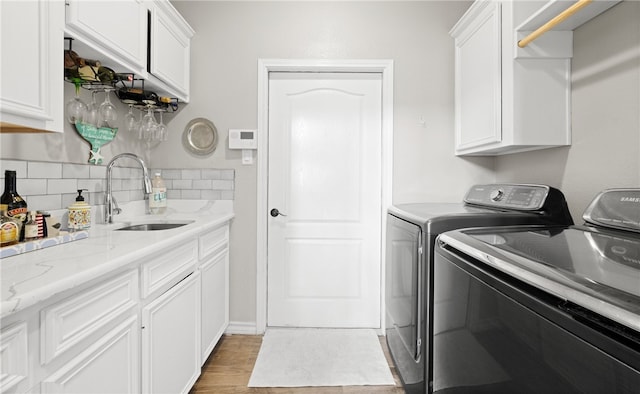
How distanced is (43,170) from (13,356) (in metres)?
1.13

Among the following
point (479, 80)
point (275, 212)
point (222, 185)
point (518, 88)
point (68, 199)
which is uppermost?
point (479, 80)

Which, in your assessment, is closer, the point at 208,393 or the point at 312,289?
the point at 208,393

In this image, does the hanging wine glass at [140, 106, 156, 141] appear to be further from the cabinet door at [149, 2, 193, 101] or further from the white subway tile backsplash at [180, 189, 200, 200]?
the white subway tile backsplash at [180, 189, 200, 200]

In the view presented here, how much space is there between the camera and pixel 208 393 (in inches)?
72.3

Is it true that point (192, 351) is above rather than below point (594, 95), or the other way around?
below

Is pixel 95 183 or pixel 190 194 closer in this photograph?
pixel 95 183

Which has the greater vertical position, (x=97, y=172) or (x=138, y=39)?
(x=138, y=39)

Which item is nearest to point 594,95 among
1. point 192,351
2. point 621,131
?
point 621,131

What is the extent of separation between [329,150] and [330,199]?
38cm

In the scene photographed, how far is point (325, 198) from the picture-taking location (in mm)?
A: 2633

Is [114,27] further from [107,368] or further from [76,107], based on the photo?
[107,368]

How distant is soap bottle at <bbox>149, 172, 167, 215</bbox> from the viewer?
2.28m

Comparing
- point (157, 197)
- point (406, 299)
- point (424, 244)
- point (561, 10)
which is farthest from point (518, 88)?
point (157, 197)

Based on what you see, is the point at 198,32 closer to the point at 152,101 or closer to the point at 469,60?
the point at 152,101
